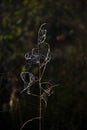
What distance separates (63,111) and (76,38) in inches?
42.6

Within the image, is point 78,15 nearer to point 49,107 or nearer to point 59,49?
point 59,49

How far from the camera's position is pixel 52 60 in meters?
3.08

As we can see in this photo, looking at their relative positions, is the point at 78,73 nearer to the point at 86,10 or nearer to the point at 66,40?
the point at 66,40

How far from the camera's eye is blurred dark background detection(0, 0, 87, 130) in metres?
2.41

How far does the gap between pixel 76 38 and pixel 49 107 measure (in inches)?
43.5

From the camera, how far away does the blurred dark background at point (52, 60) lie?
7.92 feet

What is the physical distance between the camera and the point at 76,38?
11.2 feet

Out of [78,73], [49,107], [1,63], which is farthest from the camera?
[1,63]

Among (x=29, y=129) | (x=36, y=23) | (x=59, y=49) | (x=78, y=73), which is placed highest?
(x=36, y=23)

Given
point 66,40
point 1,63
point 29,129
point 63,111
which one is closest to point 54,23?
point 66,40

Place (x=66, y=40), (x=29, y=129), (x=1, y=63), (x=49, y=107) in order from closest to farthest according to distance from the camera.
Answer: (x=29, y=129) → (x=49, y=107) → (x=1, y=63) → (x=66, y=40)

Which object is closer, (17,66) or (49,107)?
(49,107)

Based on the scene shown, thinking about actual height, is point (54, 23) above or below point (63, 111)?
above

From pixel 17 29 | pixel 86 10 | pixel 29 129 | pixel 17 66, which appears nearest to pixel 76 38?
pixel 86 10
